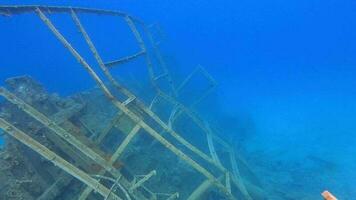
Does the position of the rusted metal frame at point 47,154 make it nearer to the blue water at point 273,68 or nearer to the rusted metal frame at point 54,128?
the rusted metal frame at point 54,128

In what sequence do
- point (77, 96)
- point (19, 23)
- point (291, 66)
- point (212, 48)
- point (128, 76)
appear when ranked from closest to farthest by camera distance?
point (77, 96) → point (128, 76) → point (291, 66) → point (212, 48) → point (19, 23)

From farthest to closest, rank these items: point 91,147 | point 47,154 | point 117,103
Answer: point 91,147
point 117,103
point 47,154

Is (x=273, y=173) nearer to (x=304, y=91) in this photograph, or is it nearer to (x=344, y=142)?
(x=344, y=142)

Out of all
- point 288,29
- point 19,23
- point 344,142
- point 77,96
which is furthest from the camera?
point 19,23

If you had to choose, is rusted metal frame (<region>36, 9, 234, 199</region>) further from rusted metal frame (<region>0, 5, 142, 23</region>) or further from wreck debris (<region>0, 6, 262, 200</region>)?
rusted metal frame (<region>0, 5, 142, 23</region>)

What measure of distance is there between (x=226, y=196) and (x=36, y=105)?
459cm

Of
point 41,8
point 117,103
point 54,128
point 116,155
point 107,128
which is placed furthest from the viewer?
point 107,128

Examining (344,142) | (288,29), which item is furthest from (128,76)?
(288,29)

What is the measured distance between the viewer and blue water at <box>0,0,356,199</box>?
13570mm

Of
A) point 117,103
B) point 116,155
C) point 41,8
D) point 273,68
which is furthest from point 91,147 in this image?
point 273,68

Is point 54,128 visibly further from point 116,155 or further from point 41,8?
point 41,8

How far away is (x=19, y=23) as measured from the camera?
105 meters

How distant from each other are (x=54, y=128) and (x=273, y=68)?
52.2 meters

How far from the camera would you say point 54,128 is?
5684 mm
